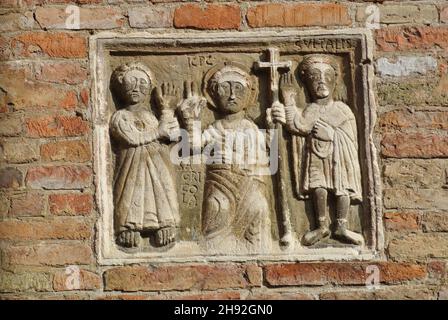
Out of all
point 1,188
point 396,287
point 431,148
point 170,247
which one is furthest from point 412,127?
point 1,188

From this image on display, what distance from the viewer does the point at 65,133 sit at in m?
4.55

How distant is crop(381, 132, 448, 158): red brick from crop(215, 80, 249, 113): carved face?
0.70 metres

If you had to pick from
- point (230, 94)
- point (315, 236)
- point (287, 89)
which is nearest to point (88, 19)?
point (230, 94)

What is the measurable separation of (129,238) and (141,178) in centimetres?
28

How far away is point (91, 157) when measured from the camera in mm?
4531

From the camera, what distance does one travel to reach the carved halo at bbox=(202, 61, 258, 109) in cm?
463

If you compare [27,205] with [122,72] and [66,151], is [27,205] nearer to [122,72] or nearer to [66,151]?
[66,151]

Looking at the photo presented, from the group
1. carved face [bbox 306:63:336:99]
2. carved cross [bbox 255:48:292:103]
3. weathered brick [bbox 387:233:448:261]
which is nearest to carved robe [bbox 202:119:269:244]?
A: carved cross [bbox 255:48:292:103]

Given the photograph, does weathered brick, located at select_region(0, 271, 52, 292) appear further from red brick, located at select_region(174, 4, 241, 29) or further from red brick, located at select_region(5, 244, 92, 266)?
red brick, located at select_region(174, 4, 241, 29)

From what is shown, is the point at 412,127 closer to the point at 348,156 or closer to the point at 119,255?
the point at 348,156

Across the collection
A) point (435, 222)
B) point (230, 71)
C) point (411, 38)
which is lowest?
point (435, 222)

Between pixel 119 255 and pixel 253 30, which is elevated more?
pixel 253 30
